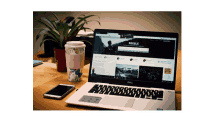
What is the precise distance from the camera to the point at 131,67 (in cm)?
80

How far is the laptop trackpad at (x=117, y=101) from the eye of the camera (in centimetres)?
61

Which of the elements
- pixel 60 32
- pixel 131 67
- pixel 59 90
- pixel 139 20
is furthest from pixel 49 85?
pixel 139 20

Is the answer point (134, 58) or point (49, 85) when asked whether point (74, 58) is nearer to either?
point (49, 85)

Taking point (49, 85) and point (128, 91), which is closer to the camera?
point (128, 91)

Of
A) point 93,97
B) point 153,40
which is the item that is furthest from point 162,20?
point 93,97

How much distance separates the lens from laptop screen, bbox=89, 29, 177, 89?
0.77m

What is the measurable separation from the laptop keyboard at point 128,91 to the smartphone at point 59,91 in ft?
0.39

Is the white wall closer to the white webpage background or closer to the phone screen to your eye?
the white webpage background

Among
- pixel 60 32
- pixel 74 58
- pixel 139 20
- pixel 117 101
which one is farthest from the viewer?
pixel 139 20

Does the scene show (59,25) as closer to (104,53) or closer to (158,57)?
(104,53)

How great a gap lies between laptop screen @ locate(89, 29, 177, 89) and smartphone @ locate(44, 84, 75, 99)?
5.1 inches

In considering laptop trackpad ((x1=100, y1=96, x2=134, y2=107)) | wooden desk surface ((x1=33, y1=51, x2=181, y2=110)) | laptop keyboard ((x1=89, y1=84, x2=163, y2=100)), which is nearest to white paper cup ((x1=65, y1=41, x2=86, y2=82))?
wooden desk surface ((x1=33, y1=51, x2=181, y2=110))

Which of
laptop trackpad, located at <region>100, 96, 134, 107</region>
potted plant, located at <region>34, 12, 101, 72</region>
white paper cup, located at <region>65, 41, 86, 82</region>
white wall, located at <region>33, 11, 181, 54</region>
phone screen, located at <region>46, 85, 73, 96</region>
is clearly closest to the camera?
laptop trackpad, located at <region>100, 96, 134, 107</region>

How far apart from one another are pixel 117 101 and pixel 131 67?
0.23m
